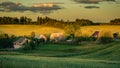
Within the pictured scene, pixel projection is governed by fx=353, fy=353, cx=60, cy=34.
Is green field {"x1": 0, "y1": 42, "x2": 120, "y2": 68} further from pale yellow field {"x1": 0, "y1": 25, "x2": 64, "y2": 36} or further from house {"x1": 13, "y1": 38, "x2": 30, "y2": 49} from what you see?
pale yellow field {"x1": 0, "y1": 25, "x2": 64, "y2": 36}

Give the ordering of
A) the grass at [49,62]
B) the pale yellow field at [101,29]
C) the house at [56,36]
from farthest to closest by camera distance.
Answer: the house at [56,36] < the pale yellow field at [101,29] < the grass at [49,62]

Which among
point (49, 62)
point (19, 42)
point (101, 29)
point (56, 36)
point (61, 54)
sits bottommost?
point (49, 62)

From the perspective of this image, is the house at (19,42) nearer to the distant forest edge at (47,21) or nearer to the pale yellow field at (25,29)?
the pale yellow field at (25,29)

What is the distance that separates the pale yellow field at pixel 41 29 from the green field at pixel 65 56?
0.19m

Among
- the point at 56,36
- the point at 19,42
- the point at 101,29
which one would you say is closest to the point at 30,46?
the point at 19,42

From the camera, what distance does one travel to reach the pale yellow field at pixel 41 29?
203 inches

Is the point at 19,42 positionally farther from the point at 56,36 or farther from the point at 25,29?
the point at 56,36

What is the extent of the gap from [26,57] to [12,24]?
1.85 feet

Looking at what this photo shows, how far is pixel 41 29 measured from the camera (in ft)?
17.6

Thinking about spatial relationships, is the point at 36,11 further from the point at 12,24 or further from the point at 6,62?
the point at 6,62

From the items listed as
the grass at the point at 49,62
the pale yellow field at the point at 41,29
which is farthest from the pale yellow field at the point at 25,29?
the grass at the point at 49,62

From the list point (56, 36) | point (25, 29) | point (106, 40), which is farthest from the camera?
point (25, 29)

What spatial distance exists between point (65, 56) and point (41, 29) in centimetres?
56

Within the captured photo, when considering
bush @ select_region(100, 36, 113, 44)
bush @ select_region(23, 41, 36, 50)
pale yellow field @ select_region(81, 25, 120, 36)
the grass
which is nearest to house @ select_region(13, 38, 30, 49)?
bush @ select_region(23, 41, 36, 50)
